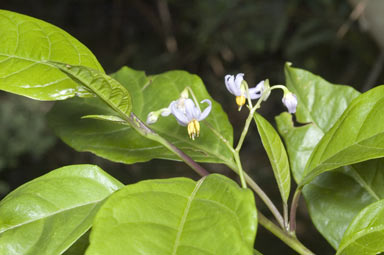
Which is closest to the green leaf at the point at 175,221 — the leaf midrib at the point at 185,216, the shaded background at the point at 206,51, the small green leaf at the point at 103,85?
the leaf midrib at the point at 185,216

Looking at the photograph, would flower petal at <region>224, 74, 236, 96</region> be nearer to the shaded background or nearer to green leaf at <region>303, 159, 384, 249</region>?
green leaf at <region>303, 159, 384, 249</region>

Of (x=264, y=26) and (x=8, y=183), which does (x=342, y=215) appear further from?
(x=8, y=183)

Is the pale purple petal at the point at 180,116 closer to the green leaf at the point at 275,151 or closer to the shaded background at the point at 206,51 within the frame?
the green leaf at the point at 275,151

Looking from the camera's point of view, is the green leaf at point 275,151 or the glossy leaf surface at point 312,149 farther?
the glossy leaf surface at point 312,149

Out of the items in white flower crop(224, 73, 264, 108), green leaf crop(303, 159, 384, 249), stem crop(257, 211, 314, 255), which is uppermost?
white flower crop(224, 73, 264, 108)

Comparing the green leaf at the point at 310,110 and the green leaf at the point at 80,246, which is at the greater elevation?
the green leaf at the point at 310,110

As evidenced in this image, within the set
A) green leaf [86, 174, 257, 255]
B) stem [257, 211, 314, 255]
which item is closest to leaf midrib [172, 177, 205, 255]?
green leaf [86, 174, 257, 255]
